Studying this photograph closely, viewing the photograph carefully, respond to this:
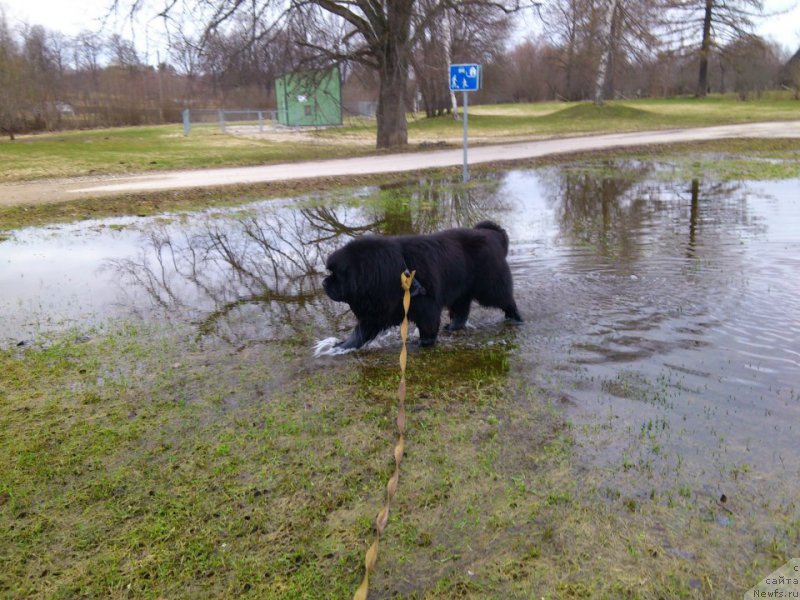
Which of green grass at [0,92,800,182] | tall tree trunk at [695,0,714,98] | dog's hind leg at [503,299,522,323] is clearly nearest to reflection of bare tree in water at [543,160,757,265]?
dog's hind leg at [503,299,522,323]

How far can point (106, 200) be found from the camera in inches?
558

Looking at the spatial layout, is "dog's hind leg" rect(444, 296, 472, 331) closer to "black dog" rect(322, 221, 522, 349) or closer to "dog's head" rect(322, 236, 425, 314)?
"black dog" rect(322, 221, 522, 349)

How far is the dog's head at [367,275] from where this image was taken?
488 cm

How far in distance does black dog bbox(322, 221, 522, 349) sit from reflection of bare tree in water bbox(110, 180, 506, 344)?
1.06 metres

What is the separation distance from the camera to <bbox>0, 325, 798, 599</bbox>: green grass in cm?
272

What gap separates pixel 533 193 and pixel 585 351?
9904mm

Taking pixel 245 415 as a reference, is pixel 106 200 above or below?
above

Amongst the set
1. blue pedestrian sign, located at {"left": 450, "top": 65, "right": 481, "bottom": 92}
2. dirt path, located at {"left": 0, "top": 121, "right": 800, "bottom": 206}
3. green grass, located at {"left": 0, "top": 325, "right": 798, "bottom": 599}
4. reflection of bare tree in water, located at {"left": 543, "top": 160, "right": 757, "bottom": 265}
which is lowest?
green grass, located at {"left": 0, "top": 325, "right": 798, "bottom": 599}

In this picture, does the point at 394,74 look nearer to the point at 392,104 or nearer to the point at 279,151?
the point at 392,104

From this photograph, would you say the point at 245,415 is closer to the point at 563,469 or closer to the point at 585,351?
the point at 563,469

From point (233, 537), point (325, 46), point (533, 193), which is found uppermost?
point (325, 46)

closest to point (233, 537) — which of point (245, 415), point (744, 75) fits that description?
point (245, 415)

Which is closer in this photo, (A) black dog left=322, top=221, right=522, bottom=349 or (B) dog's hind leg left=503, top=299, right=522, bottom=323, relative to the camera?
(A) black dog left=322, top=221, right=522, bottom=349

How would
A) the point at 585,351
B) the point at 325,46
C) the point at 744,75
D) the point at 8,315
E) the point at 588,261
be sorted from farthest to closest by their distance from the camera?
the point at 744,75 → the point at 325,46 → the point at 588,261 → the point at 8,315 → the point at 585,351
